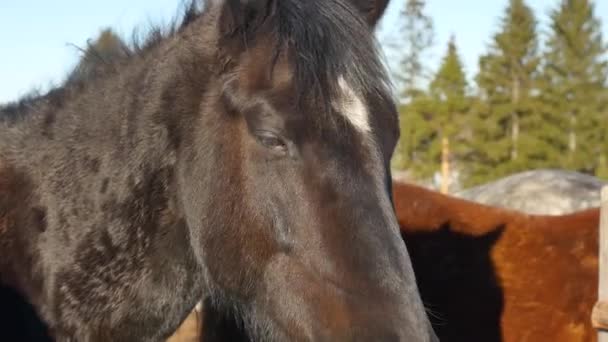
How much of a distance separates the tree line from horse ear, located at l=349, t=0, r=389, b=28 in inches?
1308

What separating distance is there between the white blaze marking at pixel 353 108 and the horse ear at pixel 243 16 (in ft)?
1.39

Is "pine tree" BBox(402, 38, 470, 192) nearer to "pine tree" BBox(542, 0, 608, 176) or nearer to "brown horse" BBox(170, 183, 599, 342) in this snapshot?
"pine tree" BBox(542, 0, 608, 176)

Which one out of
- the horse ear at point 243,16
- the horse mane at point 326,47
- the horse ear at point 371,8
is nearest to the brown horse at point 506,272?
the horse ear at point 371,8

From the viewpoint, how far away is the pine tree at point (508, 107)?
3825 centimetres

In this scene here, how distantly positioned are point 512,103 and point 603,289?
3741cm

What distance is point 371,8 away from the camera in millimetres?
3254

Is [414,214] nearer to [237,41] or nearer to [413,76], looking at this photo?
[237,41]

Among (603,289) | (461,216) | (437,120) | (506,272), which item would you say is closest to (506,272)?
(506,272)

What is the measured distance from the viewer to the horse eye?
2.66m

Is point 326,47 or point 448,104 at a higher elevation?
point 326,47

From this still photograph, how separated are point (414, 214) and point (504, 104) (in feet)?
121

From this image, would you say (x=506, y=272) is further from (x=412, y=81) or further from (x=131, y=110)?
(x=412, y=81)

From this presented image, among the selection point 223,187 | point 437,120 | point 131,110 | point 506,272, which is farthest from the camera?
point 437,120

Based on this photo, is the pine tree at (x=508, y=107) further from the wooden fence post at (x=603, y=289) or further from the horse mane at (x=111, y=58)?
the horse mane at (x=111, y=58)
